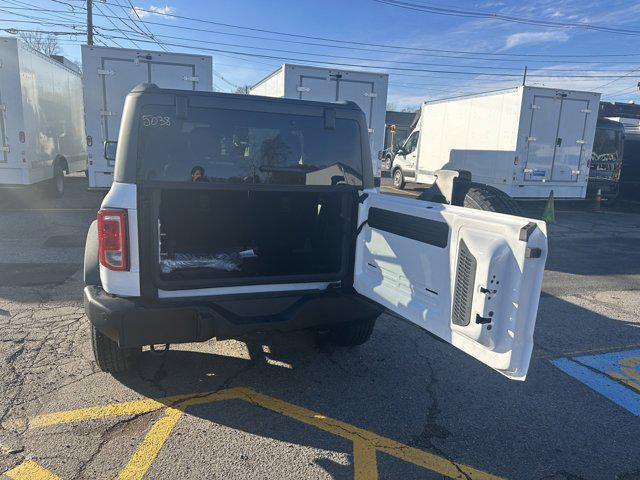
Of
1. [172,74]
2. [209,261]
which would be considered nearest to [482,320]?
[209,261]

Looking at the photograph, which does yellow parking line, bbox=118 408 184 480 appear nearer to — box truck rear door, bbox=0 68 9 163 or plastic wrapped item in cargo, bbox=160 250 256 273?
plastic wrapped item in cargo, bbox=160 250 256 273

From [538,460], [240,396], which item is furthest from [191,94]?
[538,460]

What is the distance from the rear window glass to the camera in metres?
3.04

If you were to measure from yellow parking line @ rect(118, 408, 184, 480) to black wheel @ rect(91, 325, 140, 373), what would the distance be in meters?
0.58

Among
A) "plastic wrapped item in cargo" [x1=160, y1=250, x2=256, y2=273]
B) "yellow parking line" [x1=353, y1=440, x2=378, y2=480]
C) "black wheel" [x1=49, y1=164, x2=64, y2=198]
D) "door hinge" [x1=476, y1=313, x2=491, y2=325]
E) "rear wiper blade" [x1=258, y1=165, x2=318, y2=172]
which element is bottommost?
"yellow parking line" [x1=353, y1=440, x2=378, y2=480]

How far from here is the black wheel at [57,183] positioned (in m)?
12.4

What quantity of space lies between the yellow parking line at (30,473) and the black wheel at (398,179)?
55.7 ft

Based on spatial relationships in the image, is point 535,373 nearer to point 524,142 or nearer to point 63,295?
point 63,295

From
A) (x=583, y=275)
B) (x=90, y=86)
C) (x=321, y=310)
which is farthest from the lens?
(x=90, y=86)

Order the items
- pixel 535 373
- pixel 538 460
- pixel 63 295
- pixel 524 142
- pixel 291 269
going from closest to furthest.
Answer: pixel 538 460 → pixel 291 269 → pixel 535 373 → pixel 63 295 → pixel 524 142

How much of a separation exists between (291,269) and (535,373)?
2308mm

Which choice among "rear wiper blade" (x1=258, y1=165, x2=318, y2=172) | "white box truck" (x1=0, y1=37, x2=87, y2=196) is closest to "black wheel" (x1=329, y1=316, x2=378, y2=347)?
"rear wiper blade" (x1=258, y1=165, x2=318, y2=172)

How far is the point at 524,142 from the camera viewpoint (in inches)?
502

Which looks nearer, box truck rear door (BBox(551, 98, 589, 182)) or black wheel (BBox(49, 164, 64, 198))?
black wheel (BBox(49, 164, 64, 198))
